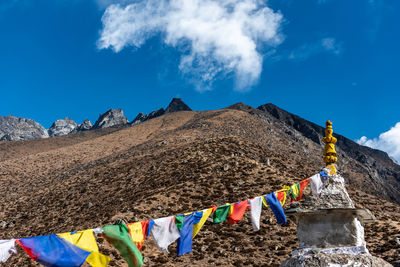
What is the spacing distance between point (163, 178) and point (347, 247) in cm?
2191

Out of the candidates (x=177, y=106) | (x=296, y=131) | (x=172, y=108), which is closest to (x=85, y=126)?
(x=172, y=108)

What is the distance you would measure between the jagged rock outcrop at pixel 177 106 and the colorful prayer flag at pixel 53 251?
10246cm

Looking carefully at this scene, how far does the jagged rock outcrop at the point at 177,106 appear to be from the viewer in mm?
108037

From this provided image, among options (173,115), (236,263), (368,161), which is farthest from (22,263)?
(368,161)

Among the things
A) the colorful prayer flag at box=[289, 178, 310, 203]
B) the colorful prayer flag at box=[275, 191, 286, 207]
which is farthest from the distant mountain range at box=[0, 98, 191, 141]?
the colorful prayer flag at box=[275, 191, 286, 207]

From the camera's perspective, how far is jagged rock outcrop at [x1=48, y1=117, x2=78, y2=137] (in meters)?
188

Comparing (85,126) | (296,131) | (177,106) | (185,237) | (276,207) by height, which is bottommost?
(185,237)

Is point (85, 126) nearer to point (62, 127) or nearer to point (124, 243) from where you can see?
point (62, 127)

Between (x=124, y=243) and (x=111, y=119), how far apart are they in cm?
13165

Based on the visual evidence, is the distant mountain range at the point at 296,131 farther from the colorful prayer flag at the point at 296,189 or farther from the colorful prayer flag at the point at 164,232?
the colorful prayer flag at the point at 164,232

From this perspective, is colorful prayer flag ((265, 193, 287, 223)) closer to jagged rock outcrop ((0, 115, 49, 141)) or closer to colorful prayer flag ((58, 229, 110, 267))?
colorful prayer flag ((58, 229, 110, 267))

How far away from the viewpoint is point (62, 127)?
628ft

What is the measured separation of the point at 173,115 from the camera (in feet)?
275

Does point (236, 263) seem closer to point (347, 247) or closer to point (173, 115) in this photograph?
point (347, 247)
